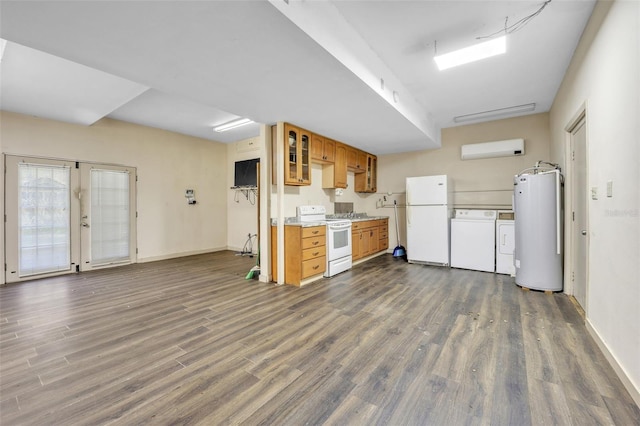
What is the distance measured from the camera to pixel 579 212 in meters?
3.06

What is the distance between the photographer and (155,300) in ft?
11.0

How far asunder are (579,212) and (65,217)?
24.8 ft

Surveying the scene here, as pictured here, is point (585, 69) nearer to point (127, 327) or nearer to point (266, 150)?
point (266, 150)

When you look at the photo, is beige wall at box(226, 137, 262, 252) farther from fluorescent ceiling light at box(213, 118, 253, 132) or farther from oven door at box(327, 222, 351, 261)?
oven door at box(327, 222, 351, 261)

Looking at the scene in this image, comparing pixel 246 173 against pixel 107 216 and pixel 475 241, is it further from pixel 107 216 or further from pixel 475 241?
pixel 475 241

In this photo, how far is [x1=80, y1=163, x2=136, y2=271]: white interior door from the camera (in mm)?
4988

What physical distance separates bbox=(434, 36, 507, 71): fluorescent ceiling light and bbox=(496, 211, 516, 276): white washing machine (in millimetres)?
2714

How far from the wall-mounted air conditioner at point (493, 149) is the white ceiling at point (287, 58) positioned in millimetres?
704

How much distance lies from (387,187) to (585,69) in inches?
163

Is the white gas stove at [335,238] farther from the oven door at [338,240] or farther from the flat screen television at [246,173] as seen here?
the flat screen television at [246,173]

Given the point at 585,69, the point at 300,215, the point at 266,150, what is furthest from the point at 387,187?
the point at 585,69

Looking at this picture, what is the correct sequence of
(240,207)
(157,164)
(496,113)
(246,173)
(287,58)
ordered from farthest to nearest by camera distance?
(240,207)
(246,173)
(157,164)
(496,113)
(287,58)

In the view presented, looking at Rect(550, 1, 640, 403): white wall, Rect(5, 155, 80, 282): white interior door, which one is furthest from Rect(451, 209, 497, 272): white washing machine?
Rect(5, 155, 80, 282): white interior door

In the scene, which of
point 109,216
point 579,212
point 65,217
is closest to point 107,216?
point 109,216
